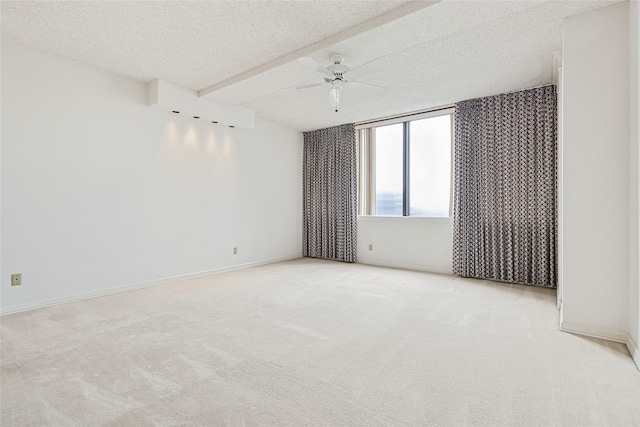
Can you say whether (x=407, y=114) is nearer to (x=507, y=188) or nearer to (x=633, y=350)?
(x=507, y=188)

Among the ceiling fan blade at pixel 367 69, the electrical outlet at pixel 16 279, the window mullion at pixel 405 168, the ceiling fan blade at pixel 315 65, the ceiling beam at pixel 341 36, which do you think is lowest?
the electrical outlet at pixel 16 279

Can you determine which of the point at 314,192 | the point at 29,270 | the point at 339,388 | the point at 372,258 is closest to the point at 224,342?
the point at 339,388

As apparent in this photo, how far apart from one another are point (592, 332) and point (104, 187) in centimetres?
492

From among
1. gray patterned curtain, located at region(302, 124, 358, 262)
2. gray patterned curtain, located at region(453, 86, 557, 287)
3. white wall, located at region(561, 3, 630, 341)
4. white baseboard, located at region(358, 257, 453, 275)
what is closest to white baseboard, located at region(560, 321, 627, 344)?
white wall, located at region(561, 3, 630, 341)

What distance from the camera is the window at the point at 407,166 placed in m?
5.09

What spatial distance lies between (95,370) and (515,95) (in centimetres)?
518

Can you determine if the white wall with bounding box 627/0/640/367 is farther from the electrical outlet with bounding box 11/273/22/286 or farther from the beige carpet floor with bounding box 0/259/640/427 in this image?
the electrical outlet with bounding box 11/273/22/286

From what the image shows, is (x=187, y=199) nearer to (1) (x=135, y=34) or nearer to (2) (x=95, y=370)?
(1) (x=135, y=34)

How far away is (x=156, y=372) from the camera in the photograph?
1965 millimetres

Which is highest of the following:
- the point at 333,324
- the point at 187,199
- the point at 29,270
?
the point at 187,199

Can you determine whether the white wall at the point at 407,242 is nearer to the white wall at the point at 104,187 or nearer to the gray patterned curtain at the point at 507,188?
the gray patterned curtain at the point at 507,188

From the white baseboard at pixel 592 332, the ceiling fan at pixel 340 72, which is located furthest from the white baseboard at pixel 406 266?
the ceiling fan at pixel 340 72

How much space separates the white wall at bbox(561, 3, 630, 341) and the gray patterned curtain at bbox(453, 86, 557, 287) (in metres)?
1.66

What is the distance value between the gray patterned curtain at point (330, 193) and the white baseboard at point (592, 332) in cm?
363
